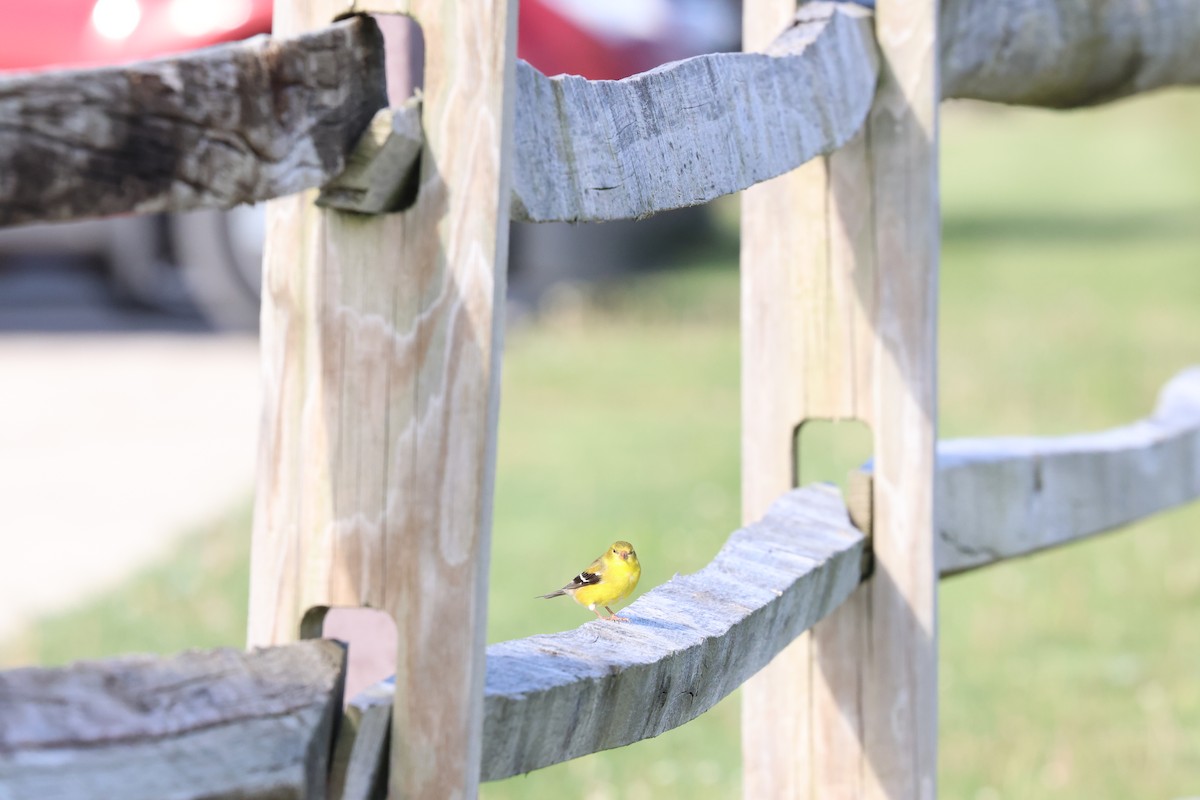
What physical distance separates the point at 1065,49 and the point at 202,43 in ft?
16.1

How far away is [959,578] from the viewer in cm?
562

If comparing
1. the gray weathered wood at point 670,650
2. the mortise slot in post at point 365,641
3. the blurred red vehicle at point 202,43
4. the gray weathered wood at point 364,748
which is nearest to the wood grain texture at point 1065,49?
the gray weathered wood at point 670,650

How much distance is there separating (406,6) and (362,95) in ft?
0.28

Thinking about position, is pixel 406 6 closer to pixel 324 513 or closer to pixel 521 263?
pixel 324 513

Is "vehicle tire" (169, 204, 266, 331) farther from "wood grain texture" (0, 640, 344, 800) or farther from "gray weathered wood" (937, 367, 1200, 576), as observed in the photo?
"wood grain texture" (0, 640, 344, 800)

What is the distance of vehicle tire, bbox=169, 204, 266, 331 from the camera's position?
9.34 m

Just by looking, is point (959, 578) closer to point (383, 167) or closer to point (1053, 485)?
point (1053, 485)

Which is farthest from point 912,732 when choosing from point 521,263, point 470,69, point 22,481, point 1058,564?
point 521,263

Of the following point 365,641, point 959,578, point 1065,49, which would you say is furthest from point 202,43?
point 1065,49

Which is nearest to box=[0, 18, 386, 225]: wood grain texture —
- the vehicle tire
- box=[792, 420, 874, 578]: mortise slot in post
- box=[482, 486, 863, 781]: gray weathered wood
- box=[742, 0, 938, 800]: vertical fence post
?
box=[482, 486, 863, 781]: gray weathered wood

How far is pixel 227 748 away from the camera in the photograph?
1.08m

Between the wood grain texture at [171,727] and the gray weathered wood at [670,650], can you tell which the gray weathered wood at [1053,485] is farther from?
the wood grain texture at [171,727]

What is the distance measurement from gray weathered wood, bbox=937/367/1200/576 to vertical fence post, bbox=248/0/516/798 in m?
1.17

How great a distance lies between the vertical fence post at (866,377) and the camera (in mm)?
2098
